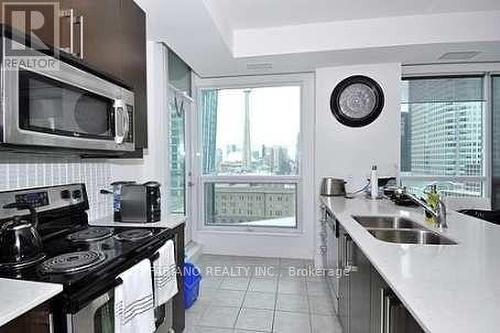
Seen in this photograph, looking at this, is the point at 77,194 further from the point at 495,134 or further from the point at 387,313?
the point at 495,134

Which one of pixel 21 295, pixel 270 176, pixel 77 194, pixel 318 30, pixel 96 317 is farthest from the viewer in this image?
pixel 270 176

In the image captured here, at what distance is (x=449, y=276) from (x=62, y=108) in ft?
5.30

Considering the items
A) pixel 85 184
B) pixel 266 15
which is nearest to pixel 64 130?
pixel 85 184

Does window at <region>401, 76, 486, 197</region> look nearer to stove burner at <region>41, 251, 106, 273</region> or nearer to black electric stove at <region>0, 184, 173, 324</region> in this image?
black electric stove at <region>0, 184, 173, 324</region>

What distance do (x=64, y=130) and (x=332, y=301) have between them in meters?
2.44

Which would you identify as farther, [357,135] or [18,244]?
[357,135]

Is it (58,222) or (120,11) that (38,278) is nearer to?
(58,222)

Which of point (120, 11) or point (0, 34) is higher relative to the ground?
point (120, 11)

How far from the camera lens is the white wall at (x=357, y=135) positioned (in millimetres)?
3574

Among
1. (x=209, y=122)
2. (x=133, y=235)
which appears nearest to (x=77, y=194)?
(x=133, y=235)

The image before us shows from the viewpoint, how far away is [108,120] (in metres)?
1.62

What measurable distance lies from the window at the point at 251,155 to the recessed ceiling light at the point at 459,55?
161 cm

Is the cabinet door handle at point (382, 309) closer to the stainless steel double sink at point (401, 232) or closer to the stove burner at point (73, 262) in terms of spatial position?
the stainless steel double sink at point (401, 232)

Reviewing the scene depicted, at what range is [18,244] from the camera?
1244 mm
